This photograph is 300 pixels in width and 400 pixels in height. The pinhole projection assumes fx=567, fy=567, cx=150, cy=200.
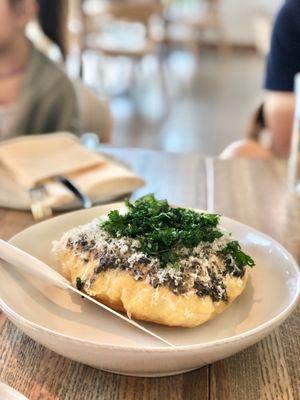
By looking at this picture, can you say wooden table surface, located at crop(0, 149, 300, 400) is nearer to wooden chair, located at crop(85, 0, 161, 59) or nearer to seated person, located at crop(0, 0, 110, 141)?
seated person, located at crop(0, 0, 110, 141)

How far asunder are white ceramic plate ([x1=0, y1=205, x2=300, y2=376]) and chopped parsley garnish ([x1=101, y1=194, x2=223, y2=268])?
0.08 meters

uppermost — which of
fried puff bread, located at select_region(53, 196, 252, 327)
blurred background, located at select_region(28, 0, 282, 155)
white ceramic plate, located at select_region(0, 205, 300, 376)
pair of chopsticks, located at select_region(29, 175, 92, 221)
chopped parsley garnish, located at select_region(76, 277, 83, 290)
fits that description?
fried puff bread, located at select_region(53, 196, 252, 327)

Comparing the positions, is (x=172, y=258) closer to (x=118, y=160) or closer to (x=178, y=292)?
(x=178, y=292)

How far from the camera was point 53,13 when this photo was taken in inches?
65.1

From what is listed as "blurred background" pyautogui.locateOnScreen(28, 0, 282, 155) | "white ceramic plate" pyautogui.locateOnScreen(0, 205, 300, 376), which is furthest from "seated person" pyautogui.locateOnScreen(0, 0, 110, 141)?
"blurred background" pyautogui.locateOnScreen(28, 0, 282, 155)

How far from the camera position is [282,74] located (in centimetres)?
159

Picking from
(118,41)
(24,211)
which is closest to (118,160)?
(24,211)

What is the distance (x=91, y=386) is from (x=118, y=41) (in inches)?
143

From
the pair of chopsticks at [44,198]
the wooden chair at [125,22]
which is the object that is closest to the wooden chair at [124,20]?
the wooden chair at [125,22]

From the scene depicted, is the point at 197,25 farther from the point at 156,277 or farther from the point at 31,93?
the point at 156,277

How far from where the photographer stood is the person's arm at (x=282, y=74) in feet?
5.11

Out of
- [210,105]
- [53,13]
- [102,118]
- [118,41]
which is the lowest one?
[210,105]

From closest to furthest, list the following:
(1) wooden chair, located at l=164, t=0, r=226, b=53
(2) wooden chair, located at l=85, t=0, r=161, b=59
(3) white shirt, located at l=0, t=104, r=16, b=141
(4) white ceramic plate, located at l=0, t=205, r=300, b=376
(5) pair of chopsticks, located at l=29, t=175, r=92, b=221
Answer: (4) white ceramic plate, located at l=0, t=205, r=300, b=376
(5) pair of chopsticks, located at l=29, t=175, r=92, b=221
(3) white shirt, located at l=0, t=104, r=16, b=141
(2) wooden chair, located at l=85, t=0, r=161, b=59
(1) wooden chair, located at l=164, t=0, r=226, b=53

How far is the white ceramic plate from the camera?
0.48m
